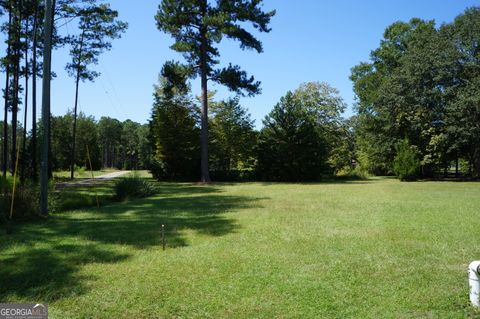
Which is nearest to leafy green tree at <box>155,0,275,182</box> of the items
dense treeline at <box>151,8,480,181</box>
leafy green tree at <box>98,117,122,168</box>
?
dense treeline at <box>151,8,480,181</box>

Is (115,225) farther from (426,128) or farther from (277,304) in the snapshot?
(426,128)

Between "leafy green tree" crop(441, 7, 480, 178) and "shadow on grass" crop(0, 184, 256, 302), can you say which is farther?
"leafy green tree" crop(441, 7, 480, 178)

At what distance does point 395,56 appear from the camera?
3416cm

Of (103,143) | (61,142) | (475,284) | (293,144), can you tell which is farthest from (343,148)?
(103,143)

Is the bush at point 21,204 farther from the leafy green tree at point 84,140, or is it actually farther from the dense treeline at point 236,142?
the leafy green tree at point 84,140

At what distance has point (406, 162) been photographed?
2695 centimetres

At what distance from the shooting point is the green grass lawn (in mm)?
4000

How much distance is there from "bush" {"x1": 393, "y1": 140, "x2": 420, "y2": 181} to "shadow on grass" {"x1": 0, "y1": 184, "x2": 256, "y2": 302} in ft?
63.8

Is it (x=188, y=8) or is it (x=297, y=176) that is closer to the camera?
(x=188, y=8)

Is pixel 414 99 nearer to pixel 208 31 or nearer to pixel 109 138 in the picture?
pixel 208 31

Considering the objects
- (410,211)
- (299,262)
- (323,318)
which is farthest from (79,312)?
(410,211)

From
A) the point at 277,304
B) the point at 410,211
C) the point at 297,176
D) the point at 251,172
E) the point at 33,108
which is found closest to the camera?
the point at 277,304

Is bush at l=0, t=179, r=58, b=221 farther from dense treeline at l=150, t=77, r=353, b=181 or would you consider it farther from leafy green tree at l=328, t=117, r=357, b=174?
leafy green tree at l=328, t=117, r=357, b=174

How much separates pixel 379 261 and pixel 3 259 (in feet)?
19.2
